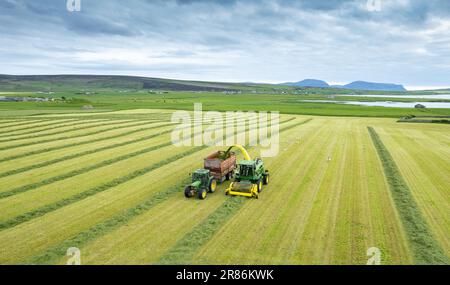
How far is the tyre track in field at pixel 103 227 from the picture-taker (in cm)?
1196

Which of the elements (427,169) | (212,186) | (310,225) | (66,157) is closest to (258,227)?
(310,225)

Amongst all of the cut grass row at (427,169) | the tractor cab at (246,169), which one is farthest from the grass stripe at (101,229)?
the cut grass row at (427,169)

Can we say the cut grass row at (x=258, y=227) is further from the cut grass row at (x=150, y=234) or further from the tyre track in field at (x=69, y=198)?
the tyre track in field at (x=69, y=198)

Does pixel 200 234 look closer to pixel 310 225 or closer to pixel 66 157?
pixel 310 225

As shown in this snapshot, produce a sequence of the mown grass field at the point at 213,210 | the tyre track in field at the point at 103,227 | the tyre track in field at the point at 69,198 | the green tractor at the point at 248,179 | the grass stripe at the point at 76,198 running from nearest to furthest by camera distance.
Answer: the tyre track in field at the point at 103,227 → the mown grass field at the point at 213,210 → the grass stripe at the point at 76,198 → the tyre track in field at the point at 69,198 → the green tractor at the point at 248,179

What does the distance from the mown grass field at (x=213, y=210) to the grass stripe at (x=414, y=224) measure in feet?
0.24

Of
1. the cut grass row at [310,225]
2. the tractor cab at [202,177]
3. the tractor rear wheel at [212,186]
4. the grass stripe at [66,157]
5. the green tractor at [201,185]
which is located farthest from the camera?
the grass stripe at [66,157]

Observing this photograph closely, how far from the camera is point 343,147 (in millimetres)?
34062

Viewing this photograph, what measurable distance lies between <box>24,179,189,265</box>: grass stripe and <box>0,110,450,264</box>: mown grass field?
5 cm

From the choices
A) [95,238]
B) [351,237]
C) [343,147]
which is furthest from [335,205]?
[343,147]

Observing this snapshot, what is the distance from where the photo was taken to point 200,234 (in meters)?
14.1

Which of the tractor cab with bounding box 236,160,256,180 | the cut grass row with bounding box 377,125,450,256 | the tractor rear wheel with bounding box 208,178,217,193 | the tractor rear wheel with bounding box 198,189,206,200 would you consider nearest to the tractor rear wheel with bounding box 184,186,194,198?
the tractor rear wheel with bounding box 198,189,206,200

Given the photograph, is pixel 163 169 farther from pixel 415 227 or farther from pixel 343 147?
pixel 343 147

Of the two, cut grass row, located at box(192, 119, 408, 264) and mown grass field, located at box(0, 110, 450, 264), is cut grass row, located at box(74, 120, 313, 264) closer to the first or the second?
mown grass field, located at box(0, 110, 450, 264)
